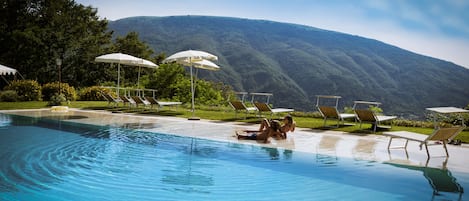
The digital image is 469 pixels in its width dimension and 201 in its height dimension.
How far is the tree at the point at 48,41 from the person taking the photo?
24328 mm

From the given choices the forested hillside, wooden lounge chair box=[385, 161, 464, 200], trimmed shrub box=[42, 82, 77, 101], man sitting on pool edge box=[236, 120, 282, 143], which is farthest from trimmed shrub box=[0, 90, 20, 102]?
the forested hillside

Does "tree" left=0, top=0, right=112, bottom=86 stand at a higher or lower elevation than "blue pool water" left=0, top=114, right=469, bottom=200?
higher

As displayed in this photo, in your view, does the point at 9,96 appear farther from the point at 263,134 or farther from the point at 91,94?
the point at 263,134

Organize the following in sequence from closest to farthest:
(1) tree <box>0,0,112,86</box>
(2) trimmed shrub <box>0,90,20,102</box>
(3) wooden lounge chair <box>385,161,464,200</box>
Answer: (3) wooden lounge chair <box>385,161,464,200</box>
(2) trimmed shrub <box>0,90,20,102</box>
(1) tree <box>0,0,112,86</box>

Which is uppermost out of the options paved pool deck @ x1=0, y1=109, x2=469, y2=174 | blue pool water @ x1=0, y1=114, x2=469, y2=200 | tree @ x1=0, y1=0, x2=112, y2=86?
tree @ x1=0, y1=0, x2=112, y2=86

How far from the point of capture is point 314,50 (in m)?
71.2

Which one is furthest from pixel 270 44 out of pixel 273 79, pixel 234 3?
pixel 234 3

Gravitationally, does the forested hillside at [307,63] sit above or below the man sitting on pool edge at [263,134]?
above

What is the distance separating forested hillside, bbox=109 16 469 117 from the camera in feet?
174

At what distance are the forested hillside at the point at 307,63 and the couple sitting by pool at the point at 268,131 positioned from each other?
38055mm

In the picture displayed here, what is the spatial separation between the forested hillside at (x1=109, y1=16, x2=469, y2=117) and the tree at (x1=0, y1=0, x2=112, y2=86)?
21610 mm

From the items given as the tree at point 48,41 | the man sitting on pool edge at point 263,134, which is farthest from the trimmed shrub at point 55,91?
the man sitting on pool edge at point 263,134

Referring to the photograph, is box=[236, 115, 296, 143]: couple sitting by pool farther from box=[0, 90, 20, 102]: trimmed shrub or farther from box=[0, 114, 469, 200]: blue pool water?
box=[0, 90, 20, 102]: trimmed shrub

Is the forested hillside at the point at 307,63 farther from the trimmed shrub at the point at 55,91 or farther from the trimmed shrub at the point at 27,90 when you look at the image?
the trimmed shrub at the point at 27,90
